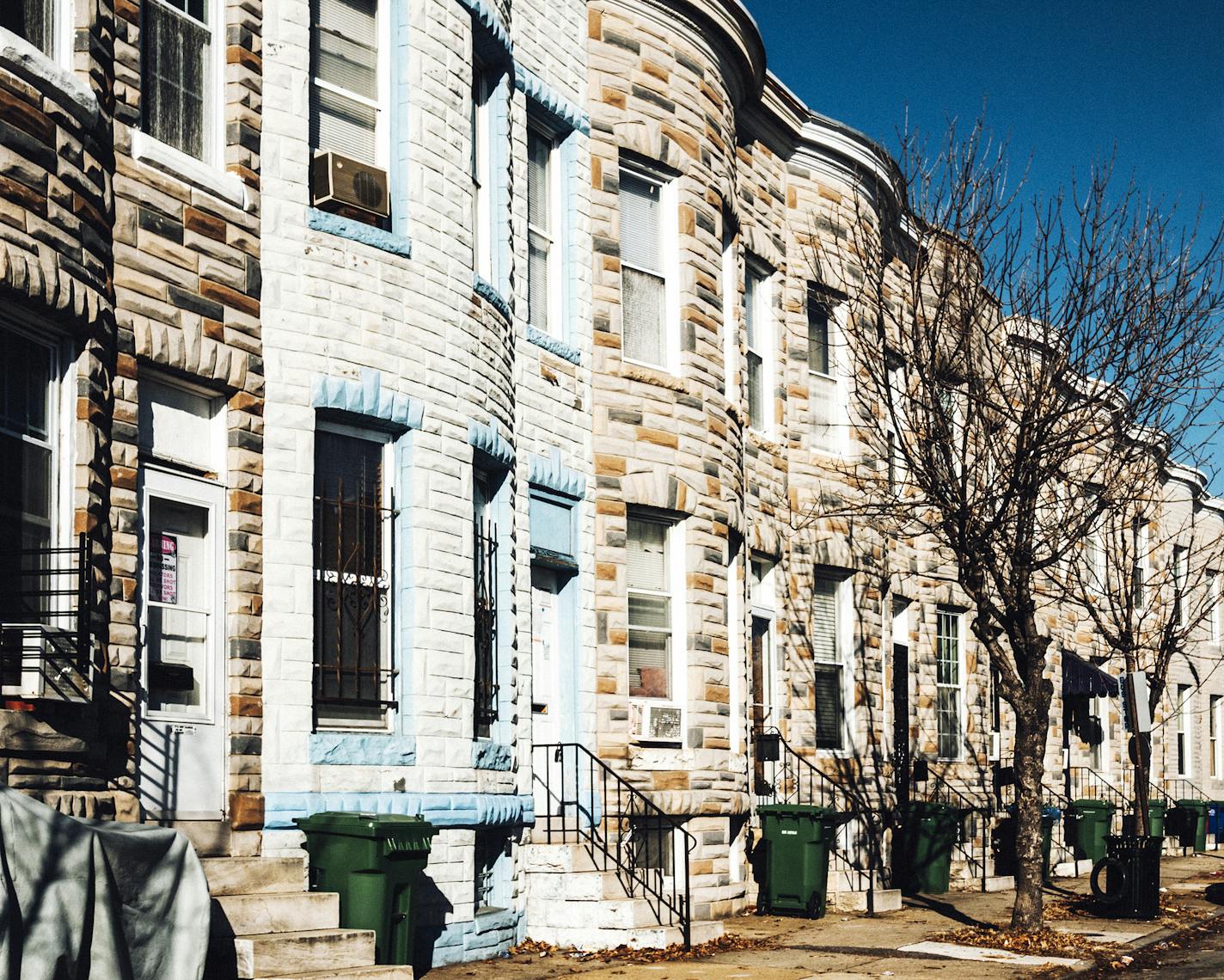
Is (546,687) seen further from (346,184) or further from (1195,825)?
(1195,825)

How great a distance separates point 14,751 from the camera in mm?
8797

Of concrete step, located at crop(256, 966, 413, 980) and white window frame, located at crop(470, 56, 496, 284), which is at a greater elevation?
white window frame, located at crop(470, 56, 496, 284)

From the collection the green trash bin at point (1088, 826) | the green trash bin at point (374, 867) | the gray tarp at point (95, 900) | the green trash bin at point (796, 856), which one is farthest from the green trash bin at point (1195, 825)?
the gray tarp at point (95, 900)

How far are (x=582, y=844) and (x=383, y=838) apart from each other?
3954 mm

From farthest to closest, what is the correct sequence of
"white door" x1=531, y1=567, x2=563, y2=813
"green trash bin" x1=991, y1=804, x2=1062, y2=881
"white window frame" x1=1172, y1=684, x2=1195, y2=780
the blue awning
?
"white window frame" x1=1172, y1=684, x2=1195, y2=780 < the blue awning < "green trash bin" x1=991, y1=804, x2=1062, y2=881 < "white door" x1=531, y1=567, x2=563, y2=813

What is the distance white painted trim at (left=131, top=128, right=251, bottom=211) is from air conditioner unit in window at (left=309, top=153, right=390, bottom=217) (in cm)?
71

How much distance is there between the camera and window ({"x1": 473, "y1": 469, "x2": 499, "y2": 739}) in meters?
13.5

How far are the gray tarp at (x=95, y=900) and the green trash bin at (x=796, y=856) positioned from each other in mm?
8846

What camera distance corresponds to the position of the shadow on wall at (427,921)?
11938mm

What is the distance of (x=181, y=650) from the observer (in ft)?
35.3

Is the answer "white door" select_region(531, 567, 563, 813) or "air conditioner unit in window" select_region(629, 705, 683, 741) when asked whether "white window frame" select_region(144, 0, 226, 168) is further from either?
"air conditioner unit in window" select_region(629, 705, 683, 741)

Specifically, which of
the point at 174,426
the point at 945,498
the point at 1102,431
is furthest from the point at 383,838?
the point at 1102,431

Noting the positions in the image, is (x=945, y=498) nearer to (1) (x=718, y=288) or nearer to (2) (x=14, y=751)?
(1) (x=718, y=288)

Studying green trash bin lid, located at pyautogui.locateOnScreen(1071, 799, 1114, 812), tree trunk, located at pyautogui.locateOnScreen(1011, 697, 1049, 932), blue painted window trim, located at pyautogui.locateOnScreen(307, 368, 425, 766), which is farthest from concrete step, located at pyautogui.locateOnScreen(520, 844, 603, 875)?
green trash bin lid, located at pyautogui.locateOnScreen(1071, 799, 1114, 812)
